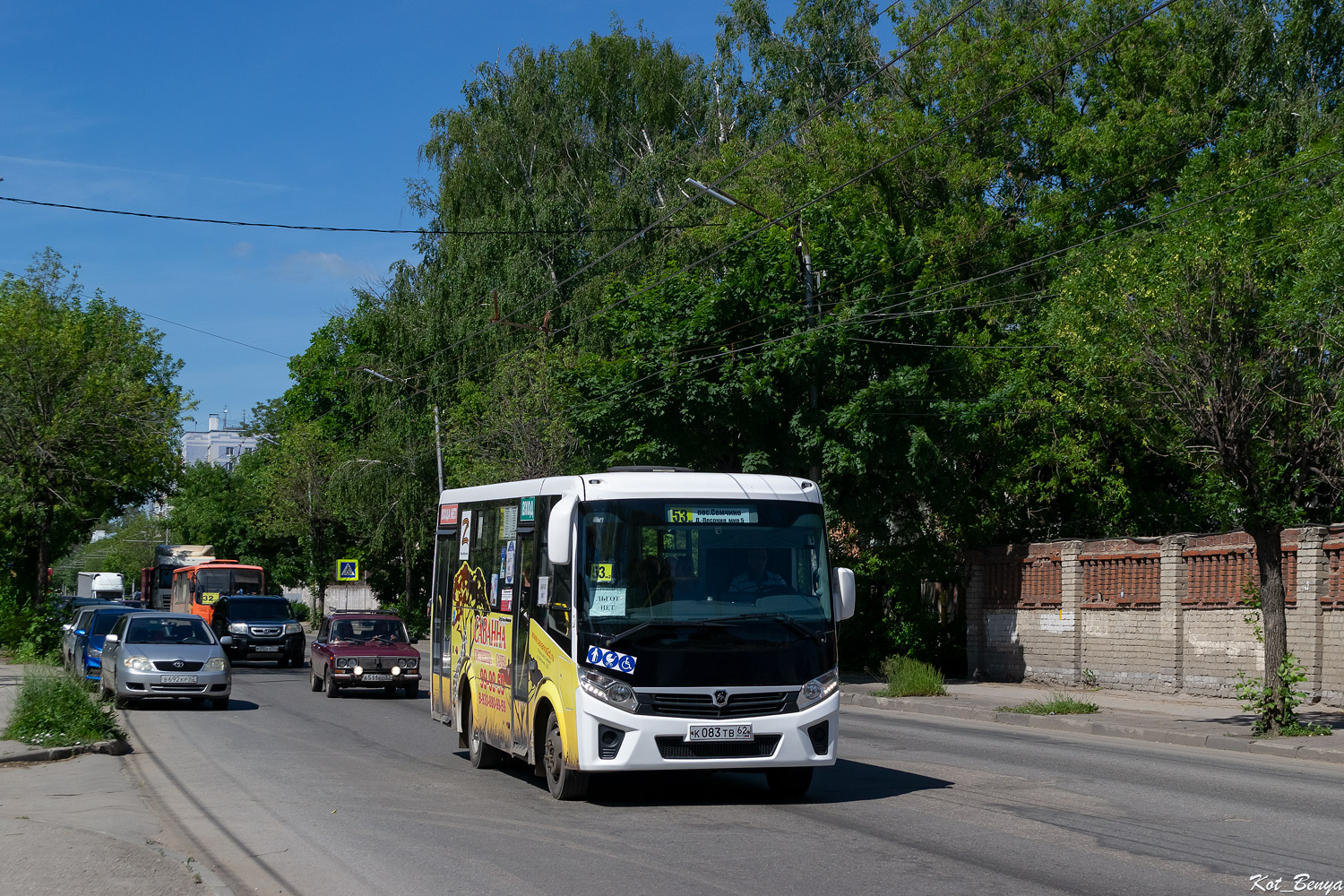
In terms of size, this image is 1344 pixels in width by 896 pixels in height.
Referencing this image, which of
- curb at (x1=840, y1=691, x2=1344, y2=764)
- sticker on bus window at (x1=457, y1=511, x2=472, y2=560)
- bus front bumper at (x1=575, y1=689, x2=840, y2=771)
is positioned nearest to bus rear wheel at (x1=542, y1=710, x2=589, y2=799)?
bus front bumper at (x1=575, y1=689, x2=840, y2=771)

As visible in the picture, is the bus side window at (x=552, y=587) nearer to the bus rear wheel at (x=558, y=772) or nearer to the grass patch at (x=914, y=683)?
the bus rear wheel at (x=558, y=772)

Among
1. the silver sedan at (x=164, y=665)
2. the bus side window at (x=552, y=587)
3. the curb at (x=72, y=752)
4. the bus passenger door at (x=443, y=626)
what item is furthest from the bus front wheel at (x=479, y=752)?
the silver sedan at (x=164, y=665)

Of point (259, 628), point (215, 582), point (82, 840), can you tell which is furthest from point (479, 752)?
point (215, 582)

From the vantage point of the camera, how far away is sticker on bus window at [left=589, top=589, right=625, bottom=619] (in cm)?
1069

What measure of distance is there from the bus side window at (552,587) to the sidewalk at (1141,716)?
927 centimetres

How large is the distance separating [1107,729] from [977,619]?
421 inches

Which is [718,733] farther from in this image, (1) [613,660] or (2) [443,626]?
(2) [443,626]

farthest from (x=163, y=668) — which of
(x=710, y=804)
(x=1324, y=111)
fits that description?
(x=1324, y=111)

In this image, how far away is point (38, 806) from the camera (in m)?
10.6

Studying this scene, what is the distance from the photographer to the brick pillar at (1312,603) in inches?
780

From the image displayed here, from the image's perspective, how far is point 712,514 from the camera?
11.2 meters

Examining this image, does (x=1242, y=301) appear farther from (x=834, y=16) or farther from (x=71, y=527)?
(x=71, y=527)

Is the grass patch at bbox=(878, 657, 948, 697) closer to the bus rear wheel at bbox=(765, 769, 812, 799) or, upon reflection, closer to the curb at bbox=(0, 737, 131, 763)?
the bus rear wheel at bbox=(765, 769, 812, 799)

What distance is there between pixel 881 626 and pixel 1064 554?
253 inches
